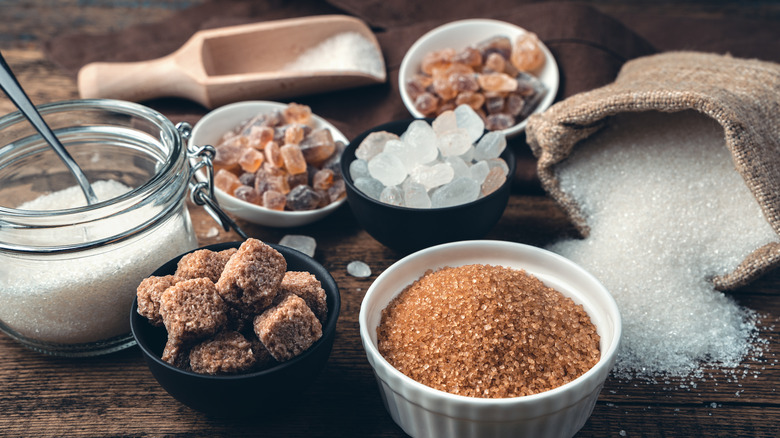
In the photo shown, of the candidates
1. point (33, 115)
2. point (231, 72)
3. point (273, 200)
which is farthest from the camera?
point (231, 72)

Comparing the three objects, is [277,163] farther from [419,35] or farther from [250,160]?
[419,35]

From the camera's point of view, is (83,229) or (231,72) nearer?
(83,229)

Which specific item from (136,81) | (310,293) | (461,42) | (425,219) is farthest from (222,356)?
(461,42)

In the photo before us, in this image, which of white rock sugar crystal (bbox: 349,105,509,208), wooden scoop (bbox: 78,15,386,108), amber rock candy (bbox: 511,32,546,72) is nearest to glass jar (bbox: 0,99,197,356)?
white rock sugar crystal (bbox: 349,105,509,208)

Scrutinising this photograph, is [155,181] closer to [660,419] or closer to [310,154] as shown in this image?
[310,154]

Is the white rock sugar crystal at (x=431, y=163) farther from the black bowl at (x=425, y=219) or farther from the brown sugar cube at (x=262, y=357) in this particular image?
the brown sugar cube at (x=262, y=357)

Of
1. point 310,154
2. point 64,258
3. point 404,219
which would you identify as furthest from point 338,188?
point 64,258

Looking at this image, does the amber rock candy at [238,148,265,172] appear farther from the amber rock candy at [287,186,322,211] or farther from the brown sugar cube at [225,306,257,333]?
the brown sugar cube at [225,306,257,333]

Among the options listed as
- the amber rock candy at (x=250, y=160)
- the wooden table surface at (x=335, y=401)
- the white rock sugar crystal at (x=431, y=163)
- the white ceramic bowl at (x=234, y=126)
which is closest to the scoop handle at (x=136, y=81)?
the white ceramic bowl at (x=234, y=126)
